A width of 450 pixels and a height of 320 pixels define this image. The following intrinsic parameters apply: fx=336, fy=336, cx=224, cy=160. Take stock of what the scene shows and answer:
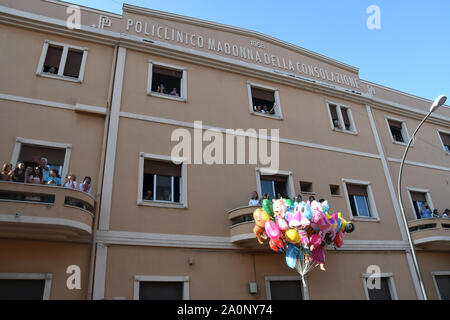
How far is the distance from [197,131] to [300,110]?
4.77m

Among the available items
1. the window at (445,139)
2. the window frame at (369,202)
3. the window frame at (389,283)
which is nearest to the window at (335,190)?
the window frame at (369,202)

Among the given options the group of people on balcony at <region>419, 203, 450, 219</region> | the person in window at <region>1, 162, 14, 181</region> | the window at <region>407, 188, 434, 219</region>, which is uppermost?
the window at <region>407, 188, 434, 219</region>

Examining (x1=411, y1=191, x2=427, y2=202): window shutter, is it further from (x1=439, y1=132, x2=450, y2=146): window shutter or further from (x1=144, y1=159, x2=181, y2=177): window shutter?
(x1=144, y1=159, x2=181, y2=177): window shutter

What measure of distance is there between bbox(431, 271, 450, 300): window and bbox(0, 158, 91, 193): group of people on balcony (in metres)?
12.2

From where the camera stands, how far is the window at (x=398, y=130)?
1591 centimetres

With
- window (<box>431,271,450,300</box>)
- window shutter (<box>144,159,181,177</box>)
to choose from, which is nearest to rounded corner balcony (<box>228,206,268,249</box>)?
window shutter (<box>144,159,181,177</box>)

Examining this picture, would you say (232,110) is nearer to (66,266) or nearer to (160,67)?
(160,67)

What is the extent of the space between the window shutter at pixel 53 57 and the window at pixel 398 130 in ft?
45.7

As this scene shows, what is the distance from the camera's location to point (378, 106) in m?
15.8

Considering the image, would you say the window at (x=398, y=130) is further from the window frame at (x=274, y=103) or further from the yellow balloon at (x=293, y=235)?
the yellow balloon at (x=293, y=235)

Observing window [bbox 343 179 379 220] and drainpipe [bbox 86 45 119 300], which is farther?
window [bbox 343 179 379 220]

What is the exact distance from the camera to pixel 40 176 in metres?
8.35

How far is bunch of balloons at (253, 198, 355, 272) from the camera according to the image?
23.7 feet
